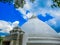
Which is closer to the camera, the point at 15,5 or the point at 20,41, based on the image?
the point at 15,5

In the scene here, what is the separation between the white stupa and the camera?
5.04 m

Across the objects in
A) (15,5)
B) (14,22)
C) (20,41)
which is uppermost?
(15,5)

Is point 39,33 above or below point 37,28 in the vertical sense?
below

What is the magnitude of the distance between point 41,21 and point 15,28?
25.0 inches

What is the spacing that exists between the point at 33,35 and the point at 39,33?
152mm

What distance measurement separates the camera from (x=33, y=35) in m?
5.08

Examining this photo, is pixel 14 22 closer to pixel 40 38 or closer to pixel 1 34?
pixel 1 34

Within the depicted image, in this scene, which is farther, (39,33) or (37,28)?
(37,28)

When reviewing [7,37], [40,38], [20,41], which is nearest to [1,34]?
[7,37]

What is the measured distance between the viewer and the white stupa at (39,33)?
5043 millimetres

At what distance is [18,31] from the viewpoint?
4.98 m

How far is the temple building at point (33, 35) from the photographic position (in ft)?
16.3

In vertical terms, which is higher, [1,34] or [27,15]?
[27,15]

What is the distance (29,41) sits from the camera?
518cm
